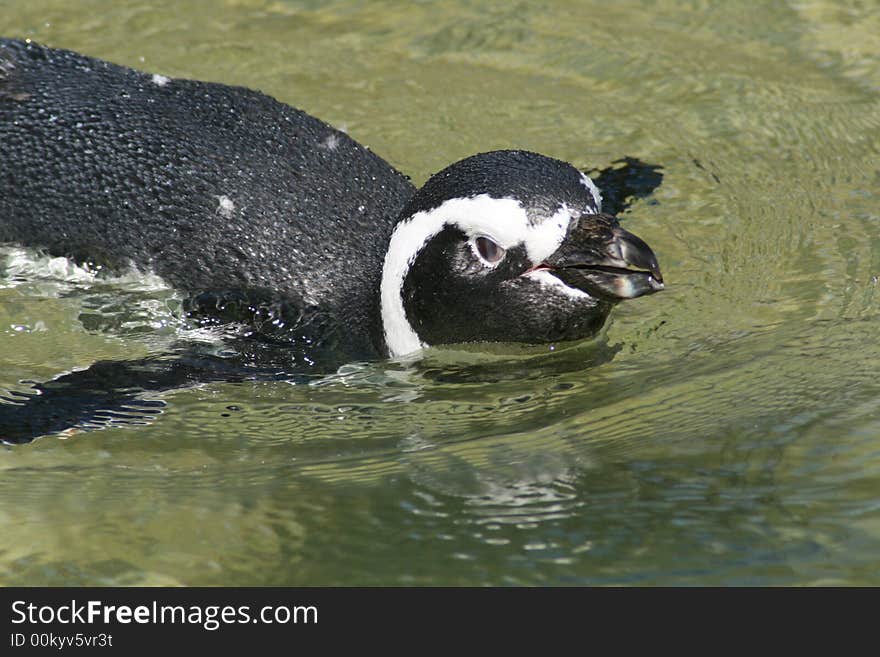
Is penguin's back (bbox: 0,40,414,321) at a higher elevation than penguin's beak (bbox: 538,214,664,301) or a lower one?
higher

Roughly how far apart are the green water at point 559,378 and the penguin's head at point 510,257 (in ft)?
0.51

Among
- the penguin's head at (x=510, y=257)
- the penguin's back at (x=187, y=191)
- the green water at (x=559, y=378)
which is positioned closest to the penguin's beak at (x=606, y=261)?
the penguin's head at (x=510, y=257)

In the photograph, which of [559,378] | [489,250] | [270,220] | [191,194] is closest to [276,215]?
[270,220]

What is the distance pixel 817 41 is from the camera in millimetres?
5574

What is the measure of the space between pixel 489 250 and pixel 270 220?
26.6 inches

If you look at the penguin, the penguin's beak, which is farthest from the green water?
the penguin's beak

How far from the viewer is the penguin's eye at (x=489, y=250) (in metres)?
3.26

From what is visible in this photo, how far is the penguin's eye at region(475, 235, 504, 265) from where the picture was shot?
10.7 ft

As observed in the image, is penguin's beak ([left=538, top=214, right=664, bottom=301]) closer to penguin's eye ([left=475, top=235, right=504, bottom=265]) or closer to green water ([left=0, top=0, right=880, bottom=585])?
penguin's eye ([left=475, top=235, right=504, bottom=265])

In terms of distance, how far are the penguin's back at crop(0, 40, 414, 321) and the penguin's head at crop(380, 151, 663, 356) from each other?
8.8 inches
